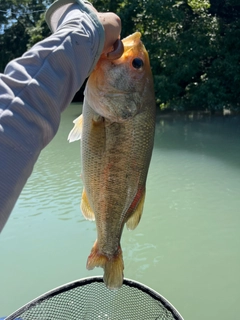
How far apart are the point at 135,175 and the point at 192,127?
1065 centimetres

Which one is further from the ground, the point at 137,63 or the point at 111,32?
the point at 111,32

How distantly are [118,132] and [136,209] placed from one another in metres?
0.36

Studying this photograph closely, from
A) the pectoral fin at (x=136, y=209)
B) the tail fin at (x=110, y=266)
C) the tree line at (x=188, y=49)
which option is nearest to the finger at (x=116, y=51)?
the pectoral fin at (x=136, y=209)

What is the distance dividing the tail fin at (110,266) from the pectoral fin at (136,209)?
0.15 m

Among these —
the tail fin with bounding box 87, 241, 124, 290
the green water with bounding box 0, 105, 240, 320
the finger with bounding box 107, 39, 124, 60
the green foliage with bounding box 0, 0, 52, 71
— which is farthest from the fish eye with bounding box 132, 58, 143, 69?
the green foliage with bounding box 0, 0, 52, 71

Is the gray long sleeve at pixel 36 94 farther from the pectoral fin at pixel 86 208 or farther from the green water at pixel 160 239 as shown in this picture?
the green water at pixel 160 239

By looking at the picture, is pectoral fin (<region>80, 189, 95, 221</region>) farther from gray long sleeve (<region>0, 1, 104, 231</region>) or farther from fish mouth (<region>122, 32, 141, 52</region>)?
gray long sleeve (<region>0, 1, 104, 231</region>)

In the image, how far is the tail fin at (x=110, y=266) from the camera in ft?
5.75

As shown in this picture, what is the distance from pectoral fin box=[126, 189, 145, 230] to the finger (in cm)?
57

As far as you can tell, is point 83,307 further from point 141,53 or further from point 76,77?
point 76,77

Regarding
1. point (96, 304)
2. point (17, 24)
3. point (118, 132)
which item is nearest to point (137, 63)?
point (118, 132)

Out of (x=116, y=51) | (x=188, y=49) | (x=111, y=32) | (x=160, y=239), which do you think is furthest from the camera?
(x=188, y=49)

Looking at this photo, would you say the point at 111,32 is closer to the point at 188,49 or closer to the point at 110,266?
the point at 110,266

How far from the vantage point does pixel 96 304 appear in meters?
2.31
